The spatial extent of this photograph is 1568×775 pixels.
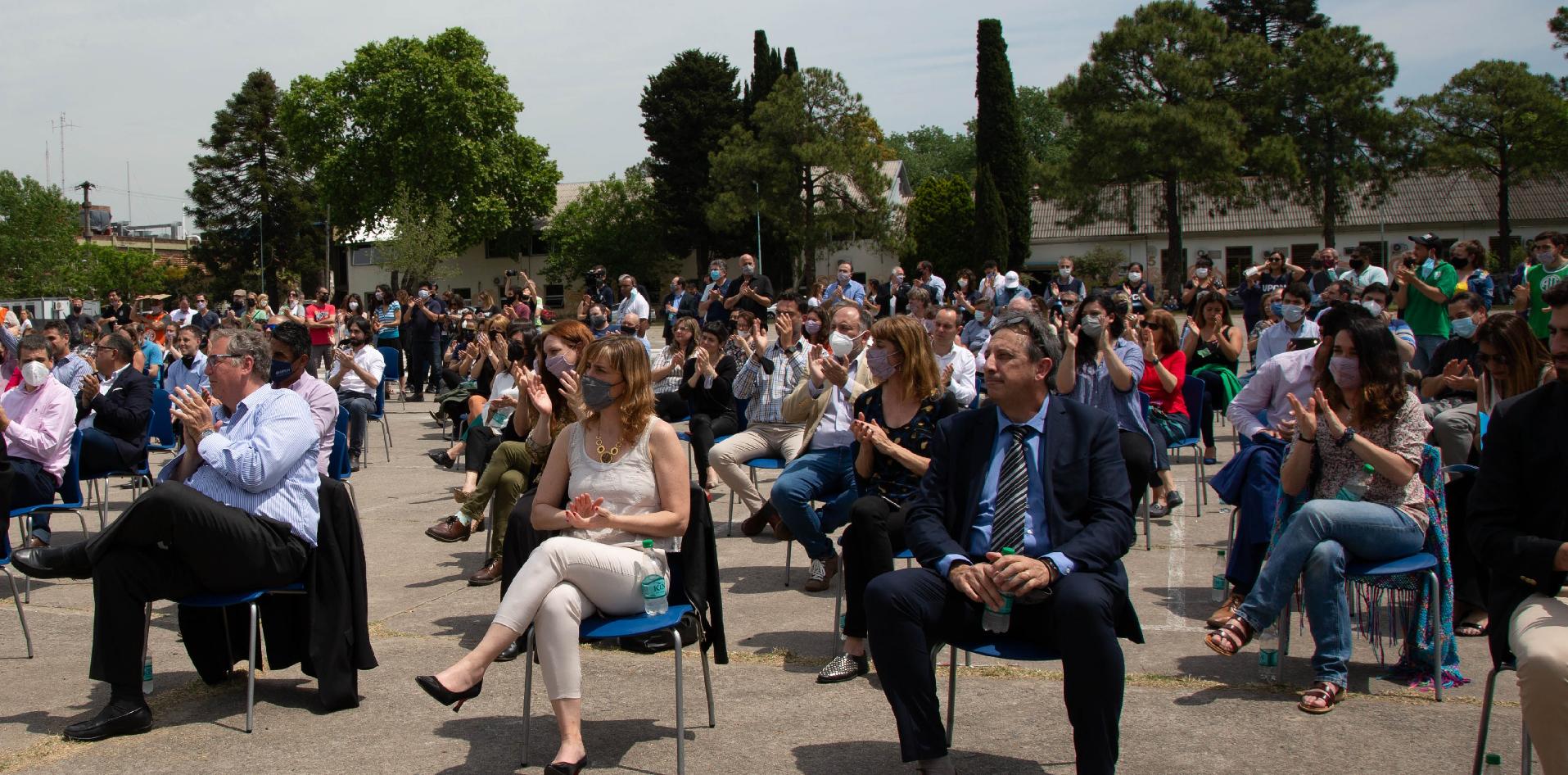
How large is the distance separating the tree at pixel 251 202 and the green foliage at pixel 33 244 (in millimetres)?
21892

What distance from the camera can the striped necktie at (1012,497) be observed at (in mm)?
4094

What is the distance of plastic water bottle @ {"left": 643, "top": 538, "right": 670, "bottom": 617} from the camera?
4.36m

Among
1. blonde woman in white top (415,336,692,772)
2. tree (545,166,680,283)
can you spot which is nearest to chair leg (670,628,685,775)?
blonde woman in white top (415,336,692,772)

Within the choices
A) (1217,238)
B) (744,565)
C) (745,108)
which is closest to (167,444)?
(744,565)

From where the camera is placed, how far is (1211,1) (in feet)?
204

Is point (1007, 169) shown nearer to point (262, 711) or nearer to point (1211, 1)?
point (1211, 1)

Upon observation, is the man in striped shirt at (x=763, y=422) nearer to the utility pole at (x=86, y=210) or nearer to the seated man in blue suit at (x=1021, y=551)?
the seated man in blue suit at (x=1021, y=551)

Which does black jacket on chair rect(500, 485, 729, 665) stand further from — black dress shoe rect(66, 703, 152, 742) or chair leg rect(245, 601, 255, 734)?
black dress shoe rect(66, 703, 152, 742)

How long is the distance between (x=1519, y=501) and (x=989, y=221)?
44133 millimetres

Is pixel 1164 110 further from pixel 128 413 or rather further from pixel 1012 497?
pixel 1012 497

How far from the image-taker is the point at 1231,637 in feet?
15.6

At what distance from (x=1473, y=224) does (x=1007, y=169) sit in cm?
2799

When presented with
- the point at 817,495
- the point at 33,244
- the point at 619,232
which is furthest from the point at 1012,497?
the point at 33,244

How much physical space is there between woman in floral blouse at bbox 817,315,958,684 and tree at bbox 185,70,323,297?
65766mm
